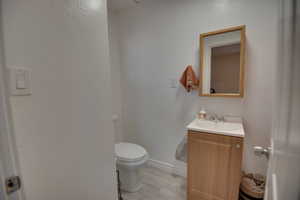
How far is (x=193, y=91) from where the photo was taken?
1.74 meters

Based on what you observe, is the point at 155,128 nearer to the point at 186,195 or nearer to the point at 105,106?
the point at 186,195

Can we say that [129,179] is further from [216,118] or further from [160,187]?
[216,118]

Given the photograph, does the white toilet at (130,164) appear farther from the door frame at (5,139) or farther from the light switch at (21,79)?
the light switch at (21,79)

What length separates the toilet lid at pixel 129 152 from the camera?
153cm

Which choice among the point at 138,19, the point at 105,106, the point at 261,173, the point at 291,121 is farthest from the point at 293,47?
the point at 138,19

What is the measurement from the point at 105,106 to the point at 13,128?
0.48 meters

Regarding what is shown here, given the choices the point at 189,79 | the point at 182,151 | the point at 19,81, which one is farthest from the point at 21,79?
the point at 182,151

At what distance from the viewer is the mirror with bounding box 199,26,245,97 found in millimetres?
1427

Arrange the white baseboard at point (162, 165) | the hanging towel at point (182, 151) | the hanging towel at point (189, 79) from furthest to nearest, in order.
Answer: the white baseboard at point (162, 165), the hanging towel at point (182, 151), the hanging towel at point (189, 79)

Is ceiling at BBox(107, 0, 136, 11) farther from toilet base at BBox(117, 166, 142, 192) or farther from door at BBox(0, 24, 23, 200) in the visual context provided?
toilet base at BBox(117, 166, 142, 192)

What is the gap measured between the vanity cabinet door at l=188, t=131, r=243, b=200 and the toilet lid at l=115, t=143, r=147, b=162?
562 mm

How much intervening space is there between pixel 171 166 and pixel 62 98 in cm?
181

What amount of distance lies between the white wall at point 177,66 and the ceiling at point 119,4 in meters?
0.08

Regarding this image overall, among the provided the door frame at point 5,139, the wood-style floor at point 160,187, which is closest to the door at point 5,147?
the door frame at point 5,139
